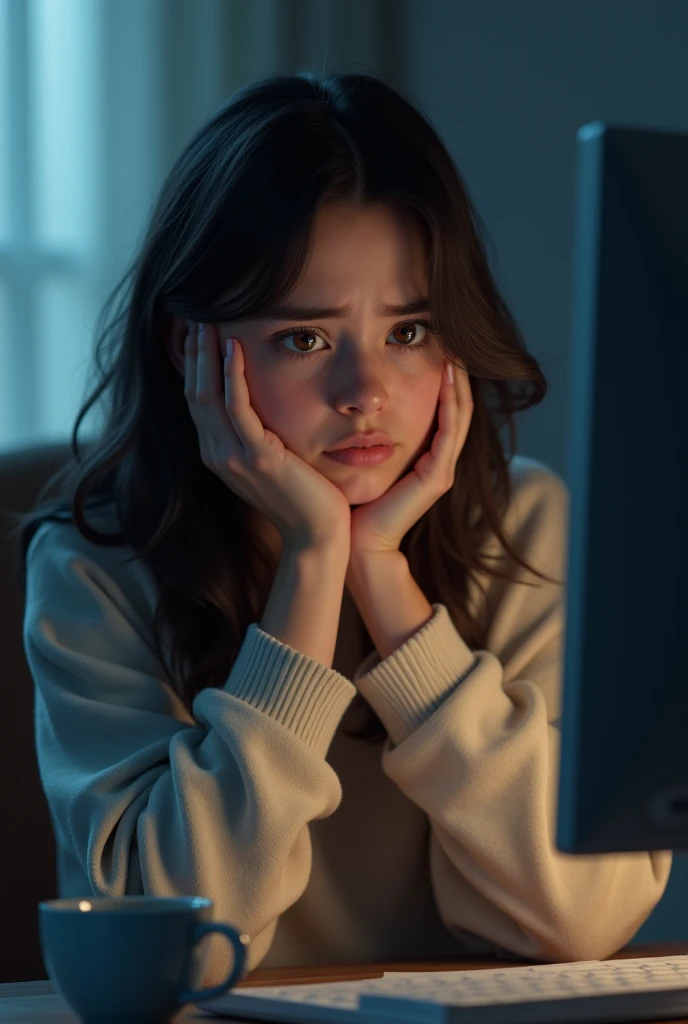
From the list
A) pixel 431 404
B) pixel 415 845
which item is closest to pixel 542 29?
pixel 431 404

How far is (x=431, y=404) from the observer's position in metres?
1.35

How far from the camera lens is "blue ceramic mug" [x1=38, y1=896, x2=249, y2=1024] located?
2.22 feet

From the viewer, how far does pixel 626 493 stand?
636 mm

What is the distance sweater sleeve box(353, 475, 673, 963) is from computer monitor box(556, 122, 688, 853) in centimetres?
54

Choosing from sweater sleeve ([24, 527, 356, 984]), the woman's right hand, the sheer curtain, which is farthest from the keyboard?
the sheer curtain

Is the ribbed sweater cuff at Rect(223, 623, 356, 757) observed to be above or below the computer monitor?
below

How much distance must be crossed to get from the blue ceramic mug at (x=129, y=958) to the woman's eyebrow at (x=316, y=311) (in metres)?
0.65

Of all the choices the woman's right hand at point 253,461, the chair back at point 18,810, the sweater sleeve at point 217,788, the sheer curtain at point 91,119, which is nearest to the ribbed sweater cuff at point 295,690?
the sweater sleeve at point 217,788

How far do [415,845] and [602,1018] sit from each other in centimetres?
66

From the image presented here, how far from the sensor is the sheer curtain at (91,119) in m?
2.81

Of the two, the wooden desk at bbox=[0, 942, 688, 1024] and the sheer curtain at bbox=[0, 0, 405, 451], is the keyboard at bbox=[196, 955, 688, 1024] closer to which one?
the wooden desk at bbox=[0, 942, 688, 1024]

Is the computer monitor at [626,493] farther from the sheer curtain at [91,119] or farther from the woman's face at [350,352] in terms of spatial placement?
the sheer curtain at [91,119]

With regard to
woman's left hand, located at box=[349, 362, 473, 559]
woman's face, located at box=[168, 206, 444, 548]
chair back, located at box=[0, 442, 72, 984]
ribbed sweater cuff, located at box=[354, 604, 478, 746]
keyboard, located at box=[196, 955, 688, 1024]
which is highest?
woman's face, located at box=[168, 206, 444, 548]

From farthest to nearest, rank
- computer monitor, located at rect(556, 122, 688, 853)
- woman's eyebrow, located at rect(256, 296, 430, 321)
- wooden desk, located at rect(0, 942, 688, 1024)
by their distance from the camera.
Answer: woman's eyebrow, located at rect(256, 296, 430, 321) < wooden desk, located at rect(0, 942, 688, 1024) < computer monitor, located at rect(556, 122, 688, 853)
